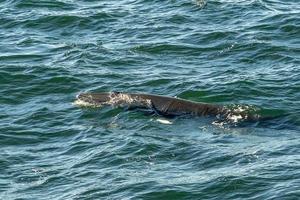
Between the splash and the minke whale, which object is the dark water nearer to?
the splash

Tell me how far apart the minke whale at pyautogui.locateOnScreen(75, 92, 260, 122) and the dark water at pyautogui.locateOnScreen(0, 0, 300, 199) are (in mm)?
362

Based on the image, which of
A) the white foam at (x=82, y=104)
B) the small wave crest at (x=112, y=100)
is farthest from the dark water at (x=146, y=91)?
the small wave crest at (x=112, y=100)

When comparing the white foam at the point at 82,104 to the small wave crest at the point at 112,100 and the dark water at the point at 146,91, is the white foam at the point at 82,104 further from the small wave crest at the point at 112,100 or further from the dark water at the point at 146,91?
the dark water at the point at 146,91

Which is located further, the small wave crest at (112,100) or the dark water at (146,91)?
the small wave crest at (112,100)

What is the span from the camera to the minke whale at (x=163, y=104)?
23547mm

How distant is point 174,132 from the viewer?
893 inches

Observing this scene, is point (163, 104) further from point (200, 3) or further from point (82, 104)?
point (200, 3)

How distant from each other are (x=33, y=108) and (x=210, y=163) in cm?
713

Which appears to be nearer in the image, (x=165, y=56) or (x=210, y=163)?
(x=210, y=163)

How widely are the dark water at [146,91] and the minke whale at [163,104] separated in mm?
362

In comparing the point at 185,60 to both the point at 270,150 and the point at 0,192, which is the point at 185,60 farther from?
the point at 0,192

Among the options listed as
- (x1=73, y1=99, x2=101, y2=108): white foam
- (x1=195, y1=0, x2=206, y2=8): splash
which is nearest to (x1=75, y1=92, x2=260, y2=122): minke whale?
(x1=73, y1=99, x2=101, y2=108): white foam

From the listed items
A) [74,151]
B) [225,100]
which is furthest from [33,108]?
[225,100]

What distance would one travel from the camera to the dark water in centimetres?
1956
